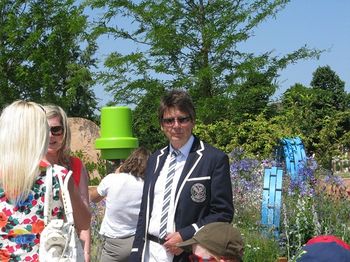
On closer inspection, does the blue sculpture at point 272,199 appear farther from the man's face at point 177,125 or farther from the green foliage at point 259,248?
the man's face at point 177,125

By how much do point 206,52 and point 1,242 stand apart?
34.2 ft

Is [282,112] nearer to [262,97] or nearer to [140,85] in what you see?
[262,97]

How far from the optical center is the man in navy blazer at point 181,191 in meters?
3.33

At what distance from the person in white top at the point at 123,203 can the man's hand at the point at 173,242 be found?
5.50 feet

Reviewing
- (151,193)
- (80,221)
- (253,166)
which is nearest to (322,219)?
(253,166)

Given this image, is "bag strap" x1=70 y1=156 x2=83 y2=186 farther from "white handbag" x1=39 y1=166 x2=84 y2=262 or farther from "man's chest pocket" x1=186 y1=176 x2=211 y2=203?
"white handbag" x1=39 y1=166 x2=84 y2=262

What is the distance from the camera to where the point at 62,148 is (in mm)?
3645

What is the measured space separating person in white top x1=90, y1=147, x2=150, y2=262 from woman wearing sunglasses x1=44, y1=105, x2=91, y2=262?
1.21 m

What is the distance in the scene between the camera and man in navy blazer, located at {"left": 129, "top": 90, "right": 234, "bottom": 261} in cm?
333

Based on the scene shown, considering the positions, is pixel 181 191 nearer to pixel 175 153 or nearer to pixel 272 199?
pixel 175 153

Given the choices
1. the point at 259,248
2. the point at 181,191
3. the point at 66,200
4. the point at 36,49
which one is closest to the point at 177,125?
the point at 181,191

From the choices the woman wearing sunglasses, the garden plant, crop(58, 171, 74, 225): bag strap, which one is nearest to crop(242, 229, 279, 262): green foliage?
the garden plant

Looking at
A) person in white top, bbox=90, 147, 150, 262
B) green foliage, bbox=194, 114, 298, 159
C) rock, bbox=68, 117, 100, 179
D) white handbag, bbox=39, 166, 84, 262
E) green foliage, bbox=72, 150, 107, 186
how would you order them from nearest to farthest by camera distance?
white handbag, bbox=39, 166, 84, 262
person in white top, bbox=90, 147, 150, 262
green foliage, bbox=194, 114, 298, 159
green foliage, bbox=72, 150, 107, 186
rock, bbox=68, 117, 100, 179

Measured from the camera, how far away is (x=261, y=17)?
41.4ft
